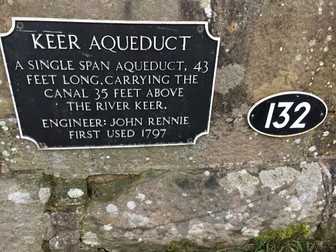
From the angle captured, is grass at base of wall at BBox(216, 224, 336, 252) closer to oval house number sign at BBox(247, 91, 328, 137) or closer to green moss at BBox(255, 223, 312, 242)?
green moss at BBox(255, 223, 312, 242)

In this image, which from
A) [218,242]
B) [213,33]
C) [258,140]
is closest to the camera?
[213,33]

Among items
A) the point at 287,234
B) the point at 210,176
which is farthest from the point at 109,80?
the point at 287,234

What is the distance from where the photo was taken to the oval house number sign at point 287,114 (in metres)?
1.51

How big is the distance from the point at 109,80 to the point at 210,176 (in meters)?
0.63

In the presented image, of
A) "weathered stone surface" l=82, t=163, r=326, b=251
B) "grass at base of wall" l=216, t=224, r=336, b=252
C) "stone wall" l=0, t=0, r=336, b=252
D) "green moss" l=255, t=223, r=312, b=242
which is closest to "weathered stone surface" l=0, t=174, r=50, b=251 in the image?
"stone wall" l=0, t=0, r=336, b=252

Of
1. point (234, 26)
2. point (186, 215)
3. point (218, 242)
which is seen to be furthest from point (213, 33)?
point (218, 242)

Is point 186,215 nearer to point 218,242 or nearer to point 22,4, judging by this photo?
point 218,242

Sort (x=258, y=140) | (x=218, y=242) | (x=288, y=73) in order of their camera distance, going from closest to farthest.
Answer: (x=288, y=73), (x=258, y=140), (x=218, y=242)

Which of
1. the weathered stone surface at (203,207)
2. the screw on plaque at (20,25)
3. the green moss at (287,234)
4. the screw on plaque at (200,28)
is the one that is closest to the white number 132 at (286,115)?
the weathered stone surface at (203,207)

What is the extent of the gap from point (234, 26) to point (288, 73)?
0.29m

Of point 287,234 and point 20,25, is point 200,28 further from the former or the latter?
point 287,234

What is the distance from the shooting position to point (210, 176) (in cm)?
169

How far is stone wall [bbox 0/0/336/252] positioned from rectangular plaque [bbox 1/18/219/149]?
6 centimetres

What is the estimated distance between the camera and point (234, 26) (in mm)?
1327
